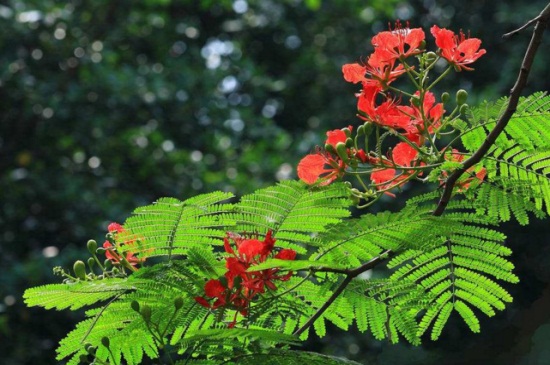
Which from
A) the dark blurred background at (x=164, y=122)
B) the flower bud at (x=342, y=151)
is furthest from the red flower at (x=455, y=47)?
the dark blurred background at (x=164, y=122)

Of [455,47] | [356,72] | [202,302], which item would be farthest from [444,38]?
[202,302]

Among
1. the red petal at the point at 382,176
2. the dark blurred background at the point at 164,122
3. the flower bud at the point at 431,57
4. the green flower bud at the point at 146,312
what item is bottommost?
the green flower bud at the point at 146,312

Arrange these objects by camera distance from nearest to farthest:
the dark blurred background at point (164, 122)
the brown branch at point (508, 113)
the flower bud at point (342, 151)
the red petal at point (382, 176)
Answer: the brown branch at point (508, 113), the flower bud at point (342, 151), the red petal at point (382, 176), the dark blurred background at point (164, 122)

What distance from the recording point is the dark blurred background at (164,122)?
691cm

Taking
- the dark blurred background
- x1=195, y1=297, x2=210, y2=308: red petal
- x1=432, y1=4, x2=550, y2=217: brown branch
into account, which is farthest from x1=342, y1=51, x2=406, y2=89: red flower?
the dark blurred background

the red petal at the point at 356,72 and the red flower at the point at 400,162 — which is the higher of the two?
the red petal at the point at 356,72

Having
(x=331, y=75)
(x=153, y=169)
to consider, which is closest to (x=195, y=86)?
(x=153, y=169)

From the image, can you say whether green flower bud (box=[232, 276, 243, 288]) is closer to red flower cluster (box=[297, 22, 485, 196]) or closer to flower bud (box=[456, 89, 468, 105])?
red flower cluster (box=[297, 22, 485, 196])

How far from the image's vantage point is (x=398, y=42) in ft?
5.33

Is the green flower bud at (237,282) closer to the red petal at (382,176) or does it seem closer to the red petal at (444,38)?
the red petal at (382,176)

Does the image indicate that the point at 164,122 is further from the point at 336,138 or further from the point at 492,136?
the point at 492,136

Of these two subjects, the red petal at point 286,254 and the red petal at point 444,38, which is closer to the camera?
the red petal at point 286,254

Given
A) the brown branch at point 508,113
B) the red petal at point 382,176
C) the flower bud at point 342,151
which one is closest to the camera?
the brown branch at point 508,113

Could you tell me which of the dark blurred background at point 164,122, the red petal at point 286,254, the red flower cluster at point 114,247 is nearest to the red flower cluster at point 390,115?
the red petal at point 286,254
